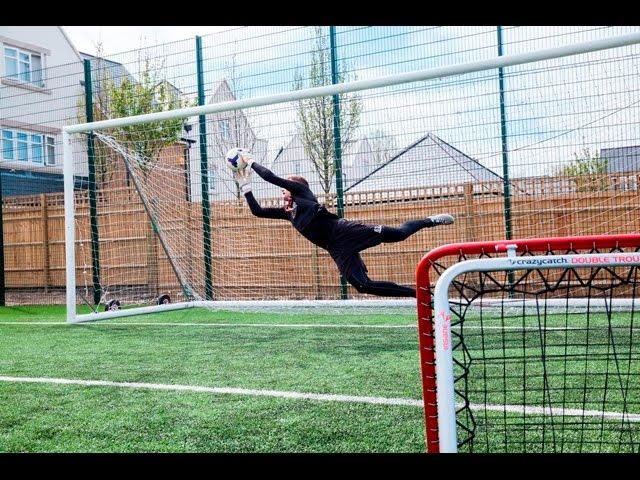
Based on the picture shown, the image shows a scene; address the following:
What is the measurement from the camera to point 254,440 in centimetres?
301

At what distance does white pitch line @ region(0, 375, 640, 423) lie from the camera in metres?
3.29

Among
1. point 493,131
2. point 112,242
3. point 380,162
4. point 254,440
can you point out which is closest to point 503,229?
point 493,131

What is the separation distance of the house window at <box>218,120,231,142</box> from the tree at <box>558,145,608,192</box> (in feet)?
15.2

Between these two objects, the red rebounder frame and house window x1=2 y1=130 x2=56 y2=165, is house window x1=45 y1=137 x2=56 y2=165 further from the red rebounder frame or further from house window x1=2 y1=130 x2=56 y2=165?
the red rebounder frame

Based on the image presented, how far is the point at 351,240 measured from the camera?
5977 millimetres

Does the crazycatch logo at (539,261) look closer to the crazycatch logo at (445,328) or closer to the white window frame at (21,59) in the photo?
the crazycatch logo at (445,328)

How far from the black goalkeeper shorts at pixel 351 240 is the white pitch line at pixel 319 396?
84.0 inches

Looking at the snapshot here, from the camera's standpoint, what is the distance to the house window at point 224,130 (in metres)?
9.15

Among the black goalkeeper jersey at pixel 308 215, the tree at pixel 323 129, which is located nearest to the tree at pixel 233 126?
the tree at pixel 323 129

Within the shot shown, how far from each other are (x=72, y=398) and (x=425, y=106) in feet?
16.6

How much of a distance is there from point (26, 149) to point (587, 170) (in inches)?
482

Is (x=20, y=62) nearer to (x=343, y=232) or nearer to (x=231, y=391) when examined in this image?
(x=343, y=232)

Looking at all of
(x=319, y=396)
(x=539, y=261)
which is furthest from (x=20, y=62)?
(x=539, y=261)

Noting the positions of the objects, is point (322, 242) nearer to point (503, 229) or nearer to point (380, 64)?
point (503, 229)
